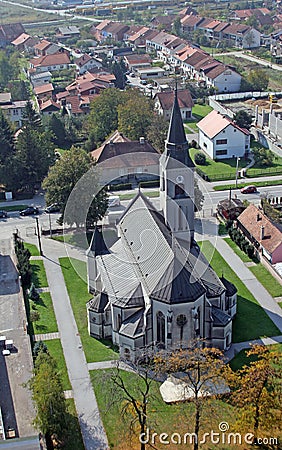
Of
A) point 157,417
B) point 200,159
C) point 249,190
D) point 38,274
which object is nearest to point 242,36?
point 200,159

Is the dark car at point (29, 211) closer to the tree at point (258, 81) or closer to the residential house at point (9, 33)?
the tree at point (258, 81)

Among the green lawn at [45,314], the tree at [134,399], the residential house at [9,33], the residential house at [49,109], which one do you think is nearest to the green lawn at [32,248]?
the green lawn at [45,314]

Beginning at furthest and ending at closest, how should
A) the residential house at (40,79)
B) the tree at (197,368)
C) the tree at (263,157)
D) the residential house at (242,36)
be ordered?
1. the residential house at (242,36)
2. the residential house at (40,79)
3. the tree at (263,157)
4. the tree at (197,368)

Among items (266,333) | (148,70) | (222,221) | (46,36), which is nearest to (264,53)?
(148,70)

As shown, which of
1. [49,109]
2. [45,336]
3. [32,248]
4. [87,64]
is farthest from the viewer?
[87,64]

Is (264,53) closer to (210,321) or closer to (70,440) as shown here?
(210,321)

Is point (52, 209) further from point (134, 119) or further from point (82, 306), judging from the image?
point (134, 119)
